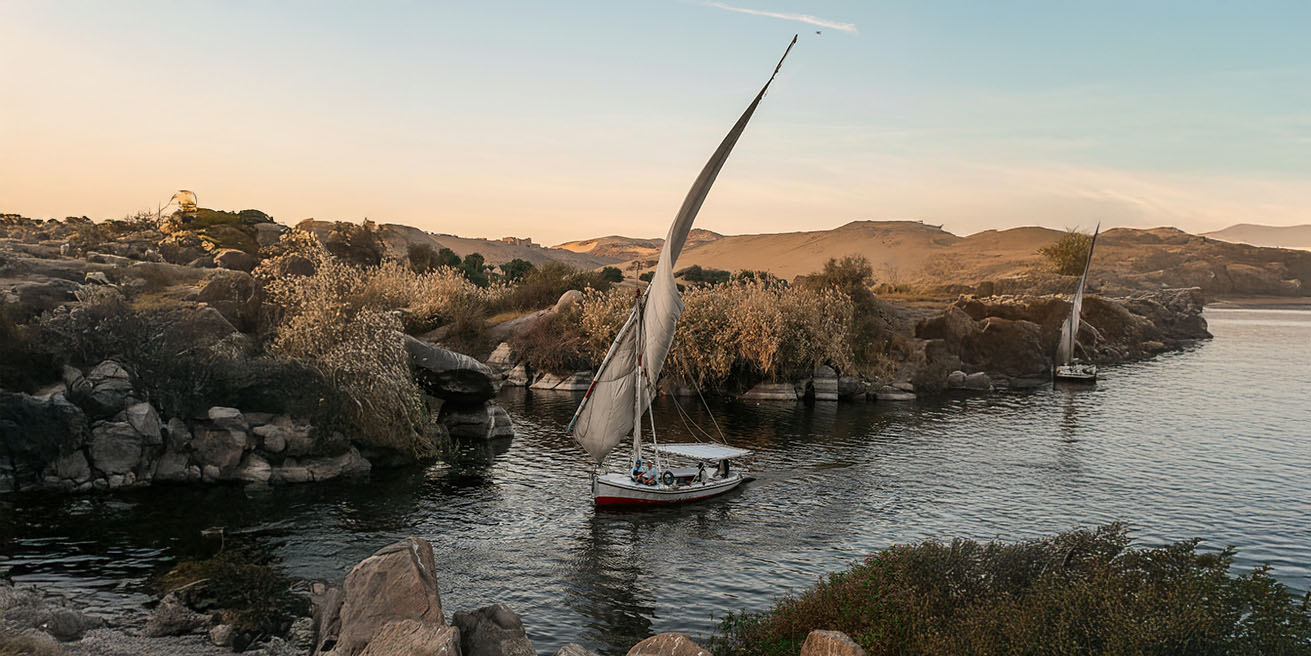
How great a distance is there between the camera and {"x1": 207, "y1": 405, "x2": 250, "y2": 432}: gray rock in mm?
28828

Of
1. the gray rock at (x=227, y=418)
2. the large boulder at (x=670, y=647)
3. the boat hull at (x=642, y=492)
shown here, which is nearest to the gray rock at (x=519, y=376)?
the gray rock at (x=227, y=418)

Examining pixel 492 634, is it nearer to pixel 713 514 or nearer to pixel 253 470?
pixel 713 514

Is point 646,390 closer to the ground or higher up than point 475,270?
closer to the ground

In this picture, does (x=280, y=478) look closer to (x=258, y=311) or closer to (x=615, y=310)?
(x=258, y=311)

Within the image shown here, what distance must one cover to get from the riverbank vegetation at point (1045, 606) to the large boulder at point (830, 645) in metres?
1.19

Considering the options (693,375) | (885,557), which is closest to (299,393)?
(885,557)

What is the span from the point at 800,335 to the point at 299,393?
33.4 m

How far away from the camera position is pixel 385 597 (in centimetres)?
1453

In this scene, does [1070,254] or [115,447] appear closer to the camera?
[115,447]

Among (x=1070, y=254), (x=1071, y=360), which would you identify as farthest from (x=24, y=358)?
(x=1070, y=254)

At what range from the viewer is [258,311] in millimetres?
40781

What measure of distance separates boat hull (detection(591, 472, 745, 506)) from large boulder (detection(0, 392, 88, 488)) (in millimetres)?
16523

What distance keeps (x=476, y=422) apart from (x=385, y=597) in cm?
2467

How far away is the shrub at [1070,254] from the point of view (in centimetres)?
12762
